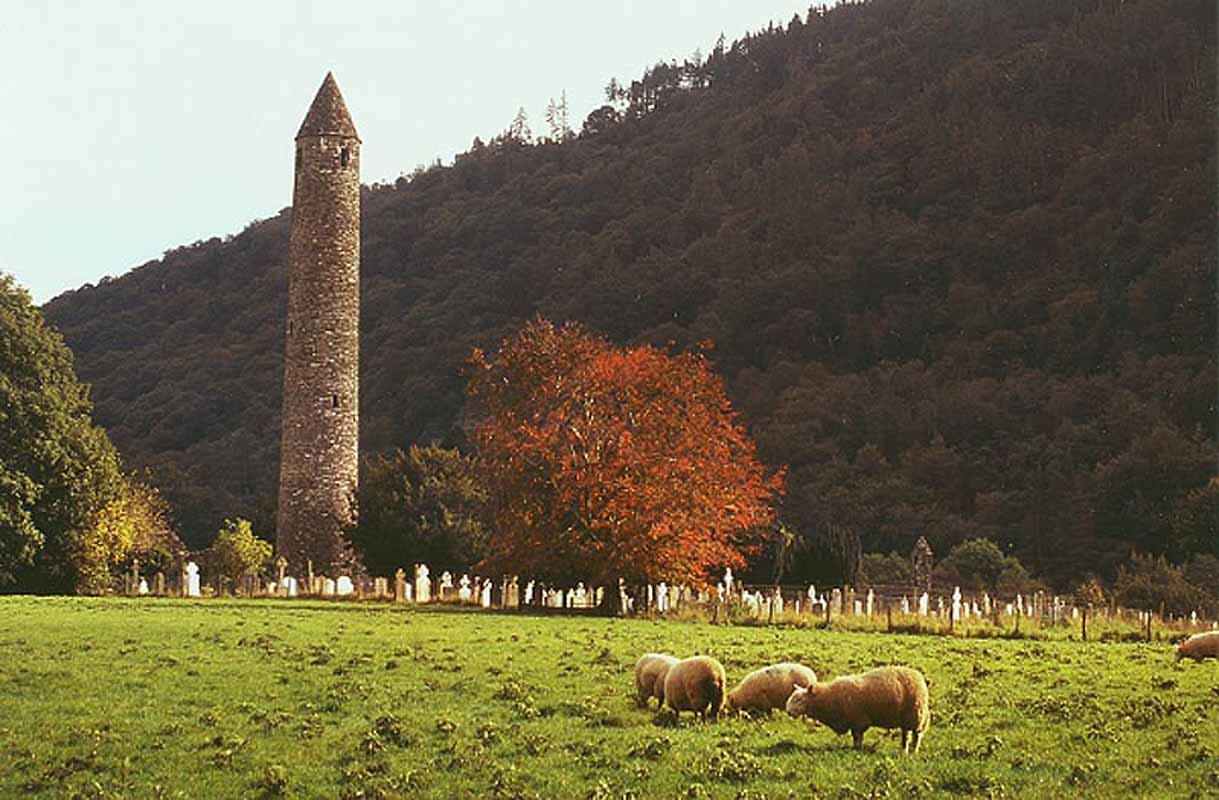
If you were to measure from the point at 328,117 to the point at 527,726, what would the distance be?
54.0 m

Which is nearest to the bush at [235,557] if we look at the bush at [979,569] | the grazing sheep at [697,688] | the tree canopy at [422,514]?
the tree canopy at [422,514]

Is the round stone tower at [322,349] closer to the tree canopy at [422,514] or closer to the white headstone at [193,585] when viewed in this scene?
the tree canopy at [422,514]

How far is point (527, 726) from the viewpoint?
16750 mm

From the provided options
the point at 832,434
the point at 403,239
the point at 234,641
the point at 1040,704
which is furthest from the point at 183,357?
the point at 1040,704

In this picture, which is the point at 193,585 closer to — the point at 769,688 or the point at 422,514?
the point at 422,514

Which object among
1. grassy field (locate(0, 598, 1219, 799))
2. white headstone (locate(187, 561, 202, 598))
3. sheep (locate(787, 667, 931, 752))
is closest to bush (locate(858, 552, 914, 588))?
white headstone (locate(187, 561, 202, 598))

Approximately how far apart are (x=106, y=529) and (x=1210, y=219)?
2749 inches

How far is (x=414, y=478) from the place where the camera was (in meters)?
54.8

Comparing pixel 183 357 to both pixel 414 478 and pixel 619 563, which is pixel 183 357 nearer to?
pixel 414 478

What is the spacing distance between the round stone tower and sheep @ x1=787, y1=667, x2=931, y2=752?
49.0 metres

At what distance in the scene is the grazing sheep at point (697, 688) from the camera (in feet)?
55.8

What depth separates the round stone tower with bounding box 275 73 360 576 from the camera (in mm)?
63938

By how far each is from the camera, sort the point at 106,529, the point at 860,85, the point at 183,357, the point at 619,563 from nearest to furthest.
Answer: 1. the point at 619,563
2. the point at 106,529
3. the point at 183,357
4. the point at 860,85

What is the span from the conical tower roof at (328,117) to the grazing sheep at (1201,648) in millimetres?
48921
